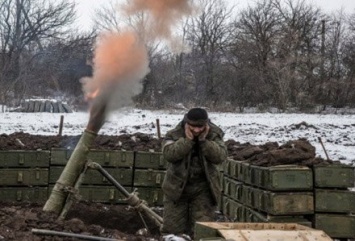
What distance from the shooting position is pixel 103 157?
37.6ft

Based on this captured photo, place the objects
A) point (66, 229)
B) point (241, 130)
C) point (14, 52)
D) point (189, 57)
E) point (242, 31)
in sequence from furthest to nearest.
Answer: point (242, 31) < point (14, 52) < point (189, 57) < point (241, 130) < point (66, 229)

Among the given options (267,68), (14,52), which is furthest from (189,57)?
(14,52)

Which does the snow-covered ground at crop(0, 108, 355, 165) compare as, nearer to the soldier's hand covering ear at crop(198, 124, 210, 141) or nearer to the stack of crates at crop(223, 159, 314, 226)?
the stack of crates at crop(223, 159, 314, 226)

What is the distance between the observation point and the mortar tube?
8297 millimetres

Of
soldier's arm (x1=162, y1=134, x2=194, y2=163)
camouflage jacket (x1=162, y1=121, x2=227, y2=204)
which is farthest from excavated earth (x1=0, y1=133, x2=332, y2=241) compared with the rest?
soldier's arm (x1=162, y1=134, x2=194, y2=163)

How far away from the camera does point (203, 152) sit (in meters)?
6.80

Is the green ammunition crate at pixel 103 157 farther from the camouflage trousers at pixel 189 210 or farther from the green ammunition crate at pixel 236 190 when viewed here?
the camouflage trousers at pixel 189 210

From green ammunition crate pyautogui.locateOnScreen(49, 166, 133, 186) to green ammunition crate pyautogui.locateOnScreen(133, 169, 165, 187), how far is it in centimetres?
11

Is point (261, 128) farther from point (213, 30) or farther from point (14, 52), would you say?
point (14, 52)

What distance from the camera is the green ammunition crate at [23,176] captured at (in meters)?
11.2

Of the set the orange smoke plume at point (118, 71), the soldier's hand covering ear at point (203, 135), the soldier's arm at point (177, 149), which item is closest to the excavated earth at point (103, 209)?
the soldier's arm at point (177, 149)

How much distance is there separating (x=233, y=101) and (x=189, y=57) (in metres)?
6.44

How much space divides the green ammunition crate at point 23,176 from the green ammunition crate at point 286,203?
437 cm

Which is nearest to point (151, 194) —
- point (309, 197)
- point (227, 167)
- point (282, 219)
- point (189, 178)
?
point (227, 167)
